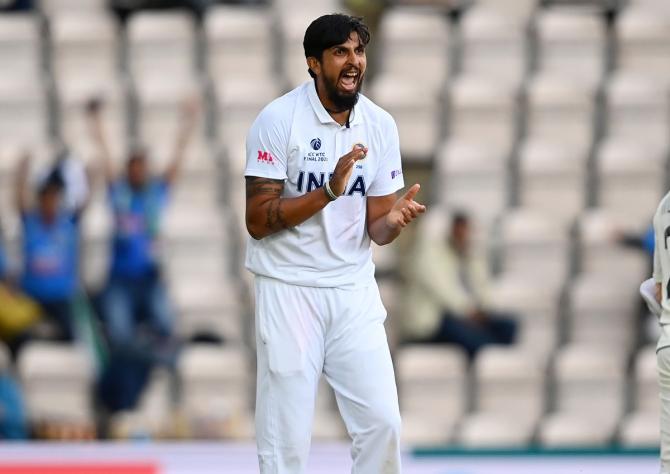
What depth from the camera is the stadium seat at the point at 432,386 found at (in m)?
6.04

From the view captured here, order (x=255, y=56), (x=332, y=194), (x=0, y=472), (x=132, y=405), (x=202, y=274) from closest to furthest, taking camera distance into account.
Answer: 1. (x=332, y=194)
2. (x=0, y=472)
3. (x=132, y=405)
4. (x=202, y=274)
5. (x=255, y=56)

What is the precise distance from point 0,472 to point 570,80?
11.0 ft

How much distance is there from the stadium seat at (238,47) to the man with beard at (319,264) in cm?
346

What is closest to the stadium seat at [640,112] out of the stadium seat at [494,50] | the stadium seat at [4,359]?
the stadium seat at [494,50]

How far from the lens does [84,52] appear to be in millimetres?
6887

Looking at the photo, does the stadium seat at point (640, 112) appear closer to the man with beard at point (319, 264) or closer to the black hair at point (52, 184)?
the black hair at point (52, 184)

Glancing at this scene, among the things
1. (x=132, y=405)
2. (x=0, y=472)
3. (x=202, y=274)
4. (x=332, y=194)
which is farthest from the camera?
(x=202, y=274)

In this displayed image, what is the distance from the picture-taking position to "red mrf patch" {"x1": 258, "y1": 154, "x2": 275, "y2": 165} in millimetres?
3291

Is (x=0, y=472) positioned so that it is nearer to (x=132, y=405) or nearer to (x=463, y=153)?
(x=132, y=405)

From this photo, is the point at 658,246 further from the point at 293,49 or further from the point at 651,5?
the point at 651,5

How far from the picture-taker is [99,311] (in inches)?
241

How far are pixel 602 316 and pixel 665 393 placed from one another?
115 inches

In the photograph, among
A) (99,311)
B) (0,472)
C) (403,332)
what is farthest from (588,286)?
(0,472)

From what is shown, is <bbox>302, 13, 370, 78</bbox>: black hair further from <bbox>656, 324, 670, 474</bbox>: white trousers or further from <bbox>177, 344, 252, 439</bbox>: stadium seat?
<bbox>177, 344, 252, 439</bbox>: stadium seat
